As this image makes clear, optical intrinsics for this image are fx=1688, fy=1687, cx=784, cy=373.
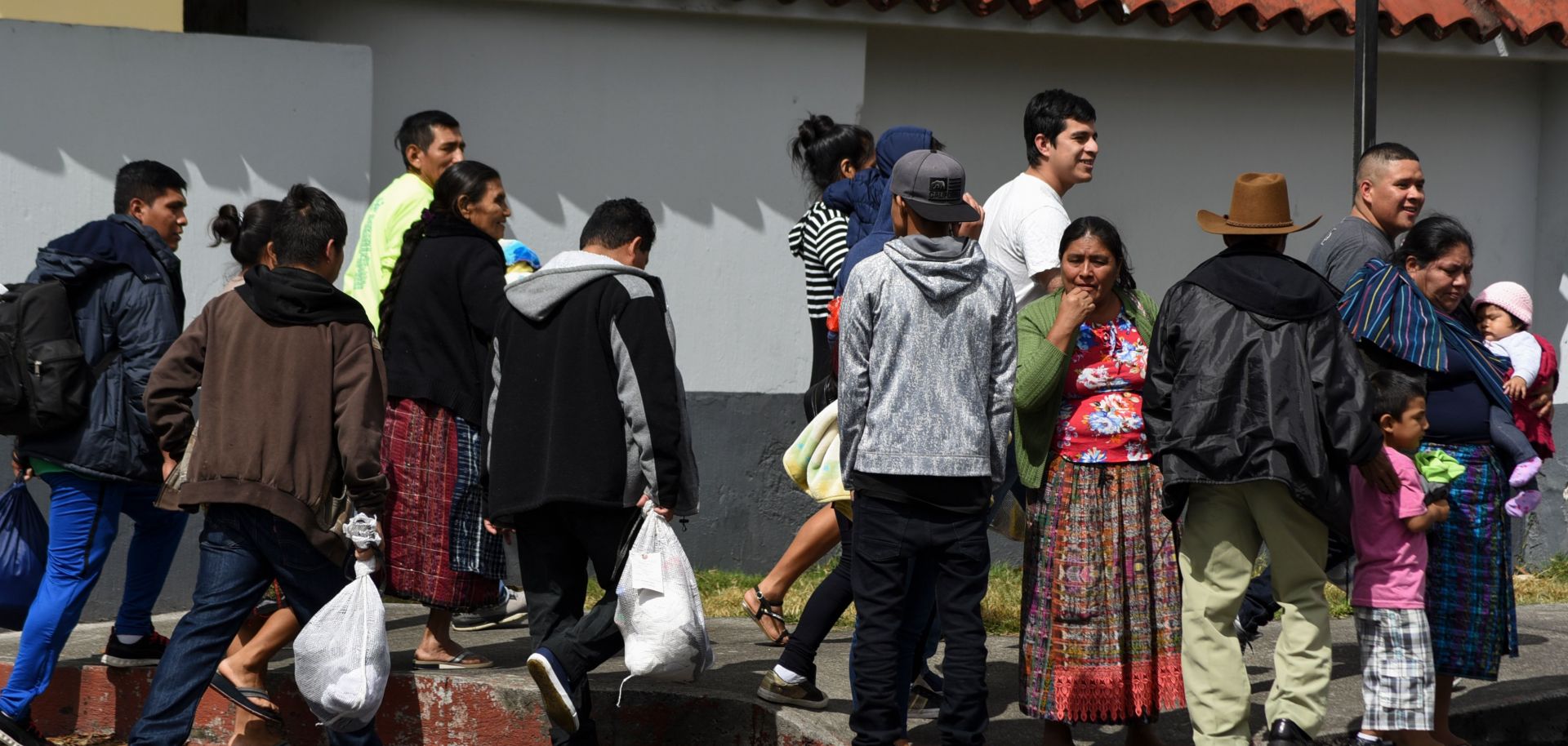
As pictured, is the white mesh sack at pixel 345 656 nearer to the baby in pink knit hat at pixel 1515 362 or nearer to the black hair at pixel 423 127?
the black hair at pixel 423 127

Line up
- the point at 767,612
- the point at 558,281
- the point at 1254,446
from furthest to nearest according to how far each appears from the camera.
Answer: the point at 767,612, the point at 558,281, the point at 1254,446

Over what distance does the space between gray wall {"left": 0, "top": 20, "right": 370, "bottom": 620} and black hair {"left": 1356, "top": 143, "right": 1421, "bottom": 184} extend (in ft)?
13.1

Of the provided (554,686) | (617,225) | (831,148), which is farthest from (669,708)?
(831,148)

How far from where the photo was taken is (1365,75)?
6.85m

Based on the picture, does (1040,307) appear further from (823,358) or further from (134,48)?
(134,48)

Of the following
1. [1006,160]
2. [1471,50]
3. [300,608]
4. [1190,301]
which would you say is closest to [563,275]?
[300,608]

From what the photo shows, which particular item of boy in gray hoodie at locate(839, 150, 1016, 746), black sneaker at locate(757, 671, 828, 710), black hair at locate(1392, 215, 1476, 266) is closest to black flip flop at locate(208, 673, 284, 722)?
black sneaker at locate(757, 671, 828, 710)

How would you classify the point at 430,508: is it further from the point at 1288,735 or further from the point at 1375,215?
the point at 1375,215

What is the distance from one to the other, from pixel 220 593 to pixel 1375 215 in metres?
3.79

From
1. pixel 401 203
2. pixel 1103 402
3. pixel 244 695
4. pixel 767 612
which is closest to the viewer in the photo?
pixel 1103 402

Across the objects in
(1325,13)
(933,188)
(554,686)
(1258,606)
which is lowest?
(554,686)

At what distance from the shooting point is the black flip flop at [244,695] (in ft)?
17.0

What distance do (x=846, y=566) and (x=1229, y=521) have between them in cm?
121

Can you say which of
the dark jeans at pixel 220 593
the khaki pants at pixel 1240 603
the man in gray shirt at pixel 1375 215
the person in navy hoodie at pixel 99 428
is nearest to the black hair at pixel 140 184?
the person in navy hoodie at pixel 99 428
